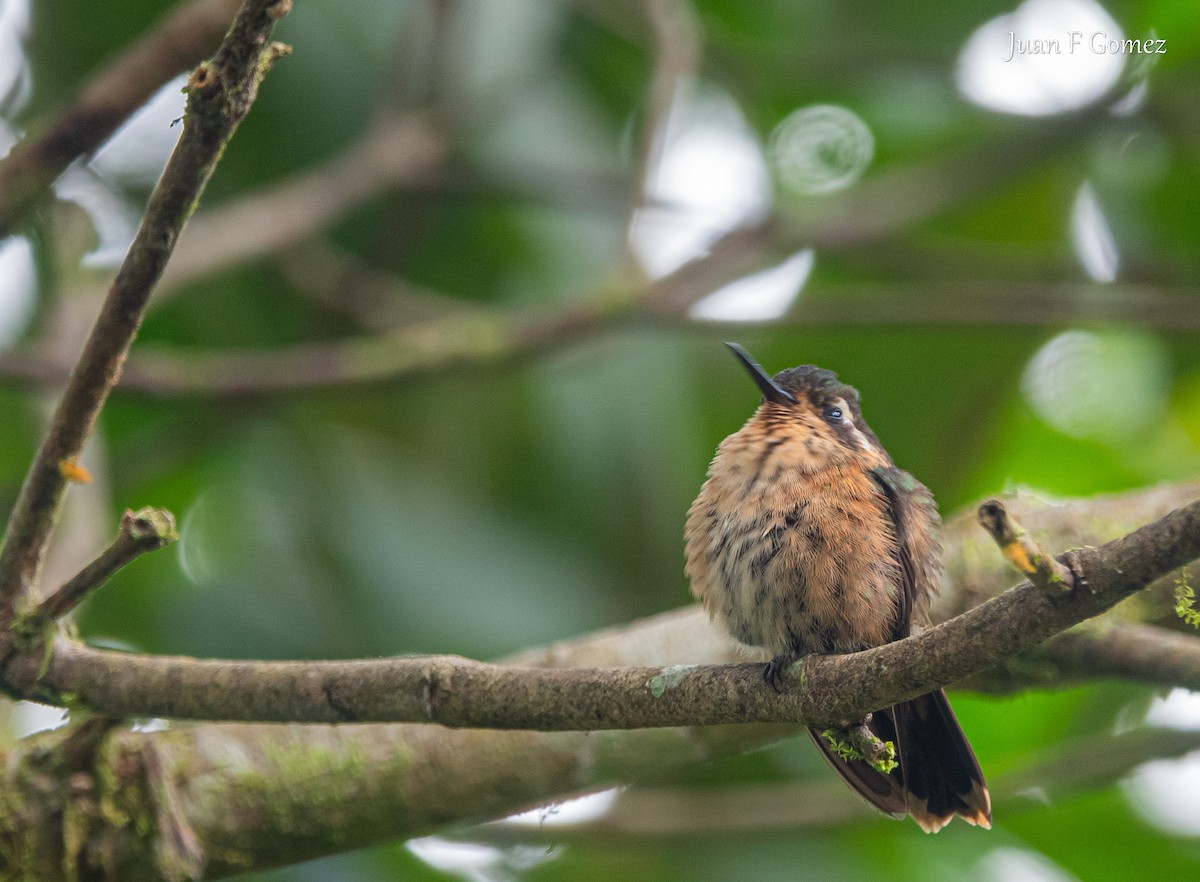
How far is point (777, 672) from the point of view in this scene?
254 cm

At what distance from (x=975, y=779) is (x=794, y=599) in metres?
0.58

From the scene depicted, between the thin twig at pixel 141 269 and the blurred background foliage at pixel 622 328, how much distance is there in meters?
2.91

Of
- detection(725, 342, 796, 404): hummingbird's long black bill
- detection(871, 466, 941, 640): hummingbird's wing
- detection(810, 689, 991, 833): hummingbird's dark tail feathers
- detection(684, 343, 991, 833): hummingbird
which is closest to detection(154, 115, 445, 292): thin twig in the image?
detection(725, 342, 796, 404): hummingbird's long black bill

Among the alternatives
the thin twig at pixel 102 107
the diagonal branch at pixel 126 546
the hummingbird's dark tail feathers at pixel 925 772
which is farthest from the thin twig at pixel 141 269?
the hummingbird's dark tail feathers at pixel 925 772

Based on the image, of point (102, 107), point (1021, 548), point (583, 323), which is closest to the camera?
point (1021, 548)

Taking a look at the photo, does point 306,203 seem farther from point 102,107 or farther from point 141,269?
point 141,269

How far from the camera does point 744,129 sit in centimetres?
795

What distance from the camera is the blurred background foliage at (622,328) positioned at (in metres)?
6.04

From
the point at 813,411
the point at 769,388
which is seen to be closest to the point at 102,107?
the point at 769,388

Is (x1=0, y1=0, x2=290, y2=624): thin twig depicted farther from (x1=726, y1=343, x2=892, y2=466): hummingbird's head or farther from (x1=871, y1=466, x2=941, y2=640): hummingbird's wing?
(x1=871, y1=466, x2=941, y2=640): hummingbird's wing

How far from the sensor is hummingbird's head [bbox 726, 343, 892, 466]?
368 centimetres

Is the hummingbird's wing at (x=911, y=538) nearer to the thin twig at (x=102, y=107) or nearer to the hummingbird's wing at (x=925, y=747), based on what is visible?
the hummingbird's wing at (x=925, y=747)

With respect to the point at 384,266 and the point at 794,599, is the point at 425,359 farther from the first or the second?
the point at 794,599

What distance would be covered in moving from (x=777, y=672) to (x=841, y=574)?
0.69 metres
